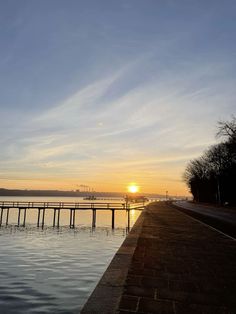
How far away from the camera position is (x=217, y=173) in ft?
279

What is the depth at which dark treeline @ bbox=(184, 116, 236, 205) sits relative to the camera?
220 ft

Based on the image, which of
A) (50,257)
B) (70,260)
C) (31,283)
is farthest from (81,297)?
(50,257)

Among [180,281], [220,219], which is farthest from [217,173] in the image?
[180,281]

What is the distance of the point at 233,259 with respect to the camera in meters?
9.75

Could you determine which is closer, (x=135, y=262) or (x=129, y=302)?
(x=129, y=302)

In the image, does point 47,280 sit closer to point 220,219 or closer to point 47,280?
point 47,280

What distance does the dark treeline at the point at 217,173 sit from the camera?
6703cm

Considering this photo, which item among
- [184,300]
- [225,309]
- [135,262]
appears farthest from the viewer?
[135,262]

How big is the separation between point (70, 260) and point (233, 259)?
48.0 feet

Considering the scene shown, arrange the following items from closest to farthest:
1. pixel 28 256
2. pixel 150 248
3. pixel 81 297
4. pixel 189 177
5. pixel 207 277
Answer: pixel 207 277, pixel 150 248, pixel 81 297, pixel 28 256, pixel 189 177

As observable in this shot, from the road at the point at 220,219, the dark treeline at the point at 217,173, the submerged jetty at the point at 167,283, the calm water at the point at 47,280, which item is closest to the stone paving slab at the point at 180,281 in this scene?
the submerged jetty at the point at 167,283

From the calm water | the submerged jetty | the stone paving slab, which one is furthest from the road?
the calm water

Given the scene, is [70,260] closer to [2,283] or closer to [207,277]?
[2,283]

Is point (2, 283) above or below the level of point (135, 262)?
below
